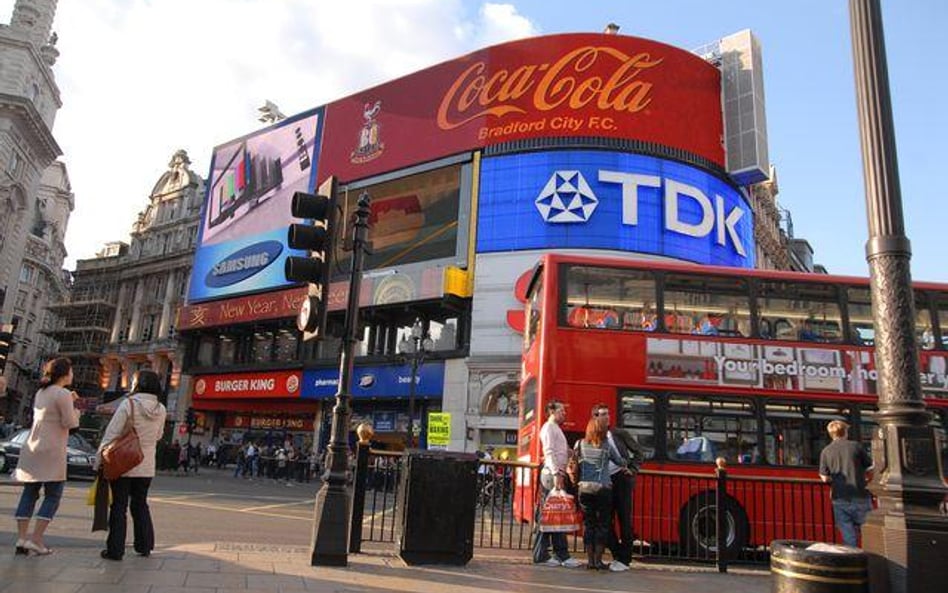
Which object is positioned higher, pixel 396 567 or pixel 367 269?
pixel 367 269

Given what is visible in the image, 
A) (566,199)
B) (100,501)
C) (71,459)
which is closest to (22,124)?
(566,199)

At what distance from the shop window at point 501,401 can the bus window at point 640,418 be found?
1875 cm

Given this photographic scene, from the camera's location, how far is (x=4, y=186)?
1848 inches

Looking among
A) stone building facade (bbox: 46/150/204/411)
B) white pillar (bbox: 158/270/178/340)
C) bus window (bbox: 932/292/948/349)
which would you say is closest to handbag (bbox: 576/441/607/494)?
bus window (bbox: 932/292/948/349)

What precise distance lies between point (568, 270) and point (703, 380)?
266 centimetres

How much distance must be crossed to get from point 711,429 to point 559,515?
3.70 m

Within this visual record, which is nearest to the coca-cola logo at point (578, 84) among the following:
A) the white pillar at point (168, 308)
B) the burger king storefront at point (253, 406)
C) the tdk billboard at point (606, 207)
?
the tdk billboard at point (606, 207)

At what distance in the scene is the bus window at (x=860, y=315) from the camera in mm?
10695

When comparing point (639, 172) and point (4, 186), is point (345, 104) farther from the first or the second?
point (4, 186)

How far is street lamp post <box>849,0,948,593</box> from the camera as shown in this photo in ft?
14.2

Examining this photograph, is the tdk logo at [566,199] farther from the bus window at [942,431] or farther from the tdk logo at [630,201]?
the bus window at [942,431]

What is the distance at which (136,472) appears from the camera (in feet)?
20.2

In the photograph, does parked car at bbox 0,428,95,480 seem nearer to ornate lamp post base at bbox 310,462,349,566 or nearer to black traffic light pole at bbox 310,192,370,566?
black traffic light pole at bbox 310,192,370,566

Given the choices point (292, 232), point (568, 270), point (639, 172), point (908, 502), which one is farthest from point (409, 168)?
point (908, 502)
